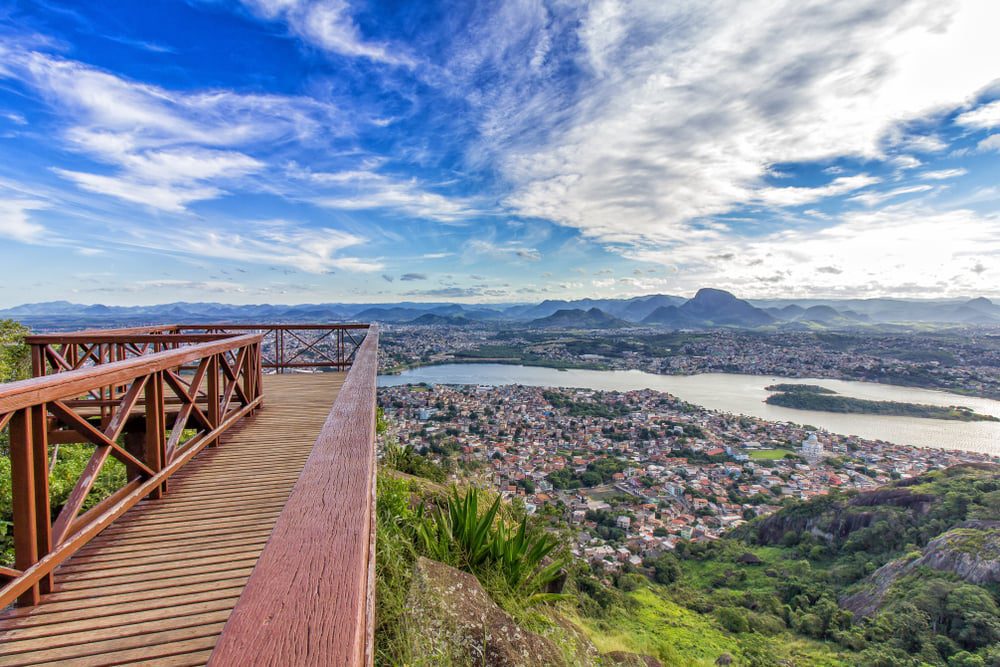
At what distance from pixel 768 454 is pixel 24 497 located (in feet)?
93.3

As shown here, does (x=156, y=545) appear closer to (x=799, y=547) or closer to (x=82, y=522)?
(x=82, y=522)

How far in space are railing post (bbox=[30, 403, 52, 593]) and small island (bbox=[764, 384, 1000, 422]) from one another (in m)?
46.6

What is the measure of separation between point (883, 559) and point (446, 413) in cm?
2127

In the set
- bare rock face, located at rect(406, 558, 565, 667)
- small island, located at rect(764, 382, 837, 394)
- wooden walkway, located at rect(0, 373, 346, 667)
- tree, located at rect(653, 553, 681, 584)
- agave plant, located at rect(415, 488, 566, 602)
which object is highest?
wooden walkway, located at rect(0, 373, 346, 667)

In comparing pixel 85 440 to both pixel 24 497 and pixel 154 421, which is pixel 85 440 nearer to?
pixel 154 421

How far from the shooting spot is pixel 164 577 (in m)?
1.81

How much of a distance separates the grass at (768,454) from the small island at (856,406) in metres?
17.5

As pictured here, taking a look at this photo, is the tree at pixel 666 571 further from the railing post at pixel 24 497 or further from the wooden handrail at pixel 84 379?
the railing post at pixel 24 497

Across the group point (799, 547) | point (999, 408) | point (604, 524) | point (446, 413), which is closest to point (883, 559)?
point (799, 547)

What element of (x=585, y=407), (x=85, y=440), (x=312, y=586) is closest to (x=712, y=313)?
(x=585, y=407)

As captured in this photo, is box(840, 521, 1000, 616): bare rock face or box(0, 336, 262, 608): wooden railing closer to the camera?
box(0, 336, 262, 608): wooden railing

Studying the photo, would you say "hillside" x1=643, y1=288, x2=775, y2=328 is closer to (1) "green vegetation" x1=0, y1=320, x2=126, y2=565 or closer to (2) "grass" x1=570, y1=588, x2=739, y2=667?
(2) "grass" x1=570, y1=588, x2=739, y2=667

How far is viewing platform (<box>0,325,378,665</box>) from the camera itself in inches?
24.7

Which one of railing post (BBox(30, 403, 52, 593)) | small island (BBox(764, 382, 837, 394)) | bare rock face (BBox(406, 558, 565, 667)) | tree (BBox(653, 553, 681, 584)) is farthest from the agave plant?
small island (BBox(764, 382, 837, 394))
